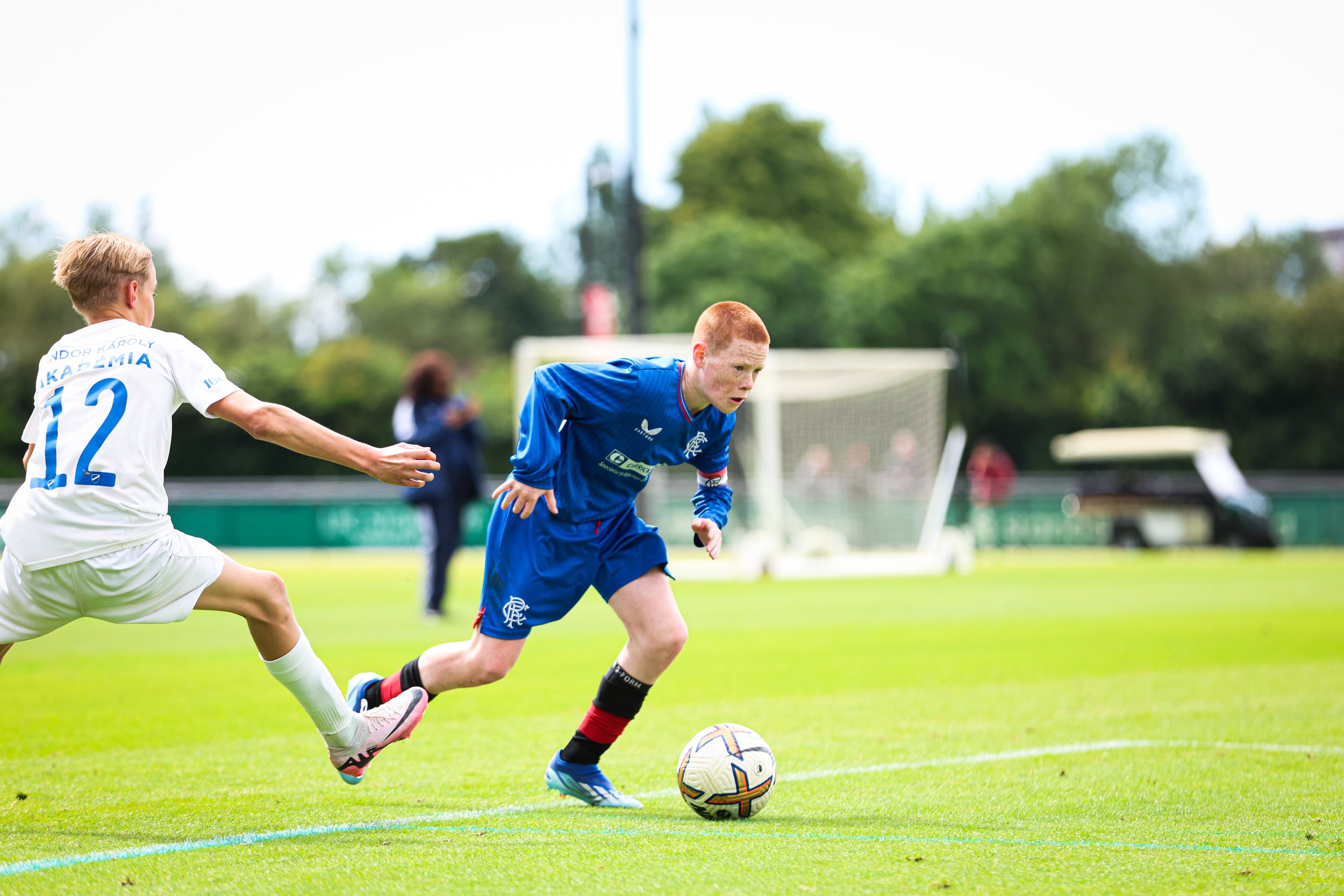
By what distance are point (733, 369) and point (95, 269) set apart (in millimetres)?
2070

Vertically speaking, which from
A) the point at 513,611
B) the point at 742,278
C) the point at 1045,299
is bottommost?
the point at 513,611

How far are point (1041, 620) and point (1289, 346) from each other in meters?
34.8

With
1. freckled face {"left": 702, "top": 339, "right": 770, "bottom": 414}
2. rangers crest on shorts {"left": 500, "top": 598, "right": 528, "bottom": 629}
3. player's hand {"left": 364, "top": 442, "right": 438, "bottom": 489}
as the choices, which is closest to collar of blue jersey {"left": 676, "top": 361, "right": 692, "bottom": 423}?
freckled face {"left": 702, "top": 339, "right": 770, "bottom": 414}

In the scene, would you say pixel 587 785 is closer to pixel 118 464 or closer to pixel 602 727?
pixel 602 727

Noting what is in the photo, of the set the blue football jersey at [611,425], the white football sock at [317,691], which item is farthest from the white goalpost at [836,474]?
the white football sock at [317,691]

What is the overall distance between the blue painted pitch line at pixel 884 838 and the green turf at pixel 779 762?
0.02 metres

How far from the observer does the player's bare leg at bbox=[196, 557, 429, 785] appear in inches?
167

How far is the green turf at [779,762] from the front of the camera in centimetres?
381

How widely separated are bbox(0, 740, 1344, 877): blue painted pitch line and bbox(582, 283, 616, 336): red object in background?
60.7ft

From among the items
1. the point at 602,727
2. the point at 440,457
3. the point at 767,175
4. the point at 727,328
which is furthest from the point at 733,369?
the point at 767,175

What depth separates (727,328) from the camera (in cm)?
476

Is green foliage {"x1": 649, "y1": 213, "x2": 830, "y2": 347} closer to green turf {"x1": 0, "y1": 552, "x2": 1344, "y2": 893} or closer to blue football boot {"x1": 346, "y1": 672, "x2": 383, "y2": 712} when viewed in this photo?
green turf {"x1": 0, "y1": 552, "x2": 1344, "y2": 893}

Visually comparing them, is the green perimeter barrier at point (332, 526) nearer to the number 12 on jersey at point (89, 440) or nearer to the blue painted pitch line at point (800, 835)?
the blue painted pitch line at point (800, 835)

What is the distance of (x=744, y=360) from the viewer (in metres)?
4.74
